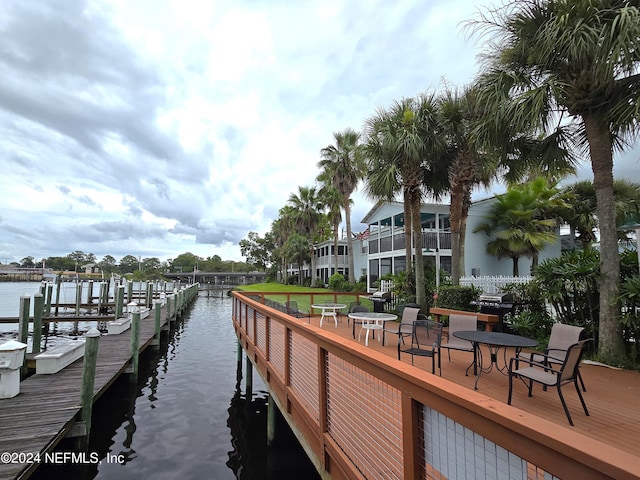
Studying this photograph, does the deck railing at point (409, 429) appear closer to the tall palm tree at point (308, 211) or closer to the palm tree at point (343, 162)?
the palm tree at point (343, 162)

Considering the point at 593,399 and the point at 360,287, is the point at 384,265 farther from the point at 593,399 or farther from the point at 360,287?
the point at 593,399

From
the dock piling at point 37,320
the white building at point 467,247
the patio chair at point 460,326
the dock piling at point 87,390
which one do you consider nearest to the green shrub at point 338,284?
the white building at point 467,247

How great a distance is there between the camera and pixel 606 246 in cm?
601

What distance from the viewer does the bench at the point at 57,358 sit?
707 cm

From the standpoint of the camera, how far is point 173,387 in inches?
395

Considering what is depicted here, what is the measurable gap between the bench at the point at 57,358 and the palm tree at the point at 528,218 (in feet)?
57.2

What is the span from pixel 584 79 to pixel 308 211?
35.1 m

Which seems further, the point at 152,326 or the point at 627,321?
the point at 152,326

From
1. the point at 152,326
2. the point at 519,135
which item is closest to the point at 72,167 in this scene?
the point at 152,326

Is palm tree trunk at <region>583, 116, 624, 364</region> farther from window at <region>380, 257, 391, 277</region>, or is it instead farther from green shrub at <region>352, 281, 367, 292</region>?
green shrub at <region>352, 281, 367, 292</region>

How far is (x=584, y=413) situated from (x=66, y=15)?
15.4 meters

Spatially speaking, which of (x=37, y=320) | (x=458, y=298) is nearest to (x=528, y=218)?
(x=458, y=298)

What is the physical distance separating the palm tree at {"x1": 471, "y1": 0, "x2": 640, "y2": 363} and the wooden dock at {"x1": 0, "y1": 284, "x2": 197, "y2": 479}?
854 centimetres

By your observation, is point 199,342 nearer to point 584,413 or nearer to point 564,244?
point 584,413
